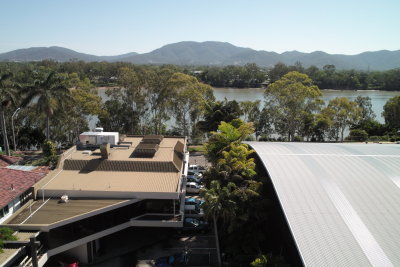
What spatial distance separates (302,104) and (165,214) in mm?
28694

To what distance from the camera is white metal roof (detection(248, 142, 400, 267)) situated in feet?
48.9

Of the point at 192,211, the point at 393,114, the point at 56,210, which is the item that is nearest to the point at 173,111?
the point at 192,211

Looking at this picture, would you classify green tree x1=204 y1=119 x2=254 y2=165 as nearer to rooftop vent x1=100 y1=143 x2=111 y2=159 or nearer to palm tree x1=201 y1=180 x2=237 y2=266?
palm tree x1=201 y1=180 x2=237 y2=266

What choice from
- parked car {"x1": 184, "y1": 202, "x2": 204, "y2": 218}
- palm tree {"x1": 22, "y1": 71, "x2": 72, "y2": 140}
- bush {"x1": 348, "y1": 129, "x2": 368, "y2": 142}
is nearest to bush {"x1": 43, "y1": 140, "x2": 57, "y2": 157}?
palm tree {"x1": 22, "y1": 71, "x2": 72, "y2": 140}

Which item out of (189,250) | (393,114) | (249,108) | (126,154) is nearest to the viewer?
(189,250)

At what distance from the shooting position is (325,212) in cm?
1733

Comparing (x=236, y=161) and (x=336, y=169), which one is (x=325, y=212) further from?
(x=236, y=161)

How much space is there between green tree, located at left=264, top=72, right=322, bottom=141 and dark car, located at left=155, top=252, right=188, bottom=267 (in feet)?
93.1

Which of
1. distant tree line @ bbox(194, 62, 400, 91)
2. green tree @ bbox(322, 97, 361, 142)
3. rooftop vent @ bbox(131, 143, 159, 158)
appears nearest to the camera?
rooftop vent @ bbox(131, 143, 159, 158)

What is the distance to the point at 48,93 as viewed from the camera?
123ft

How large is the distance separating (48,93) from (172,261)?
26.2m

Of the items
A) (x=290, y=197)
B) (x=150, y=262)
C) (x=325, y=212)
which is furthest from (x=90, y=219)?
(x=325, y=212)

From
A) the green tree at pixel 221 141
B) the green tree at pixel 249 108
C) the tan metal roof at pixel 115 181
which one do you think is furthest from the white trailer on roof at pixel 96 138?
the green tree at pixel 249 108

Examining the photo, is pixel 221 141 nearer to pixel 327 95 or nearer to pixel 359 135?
pixel 359 135
